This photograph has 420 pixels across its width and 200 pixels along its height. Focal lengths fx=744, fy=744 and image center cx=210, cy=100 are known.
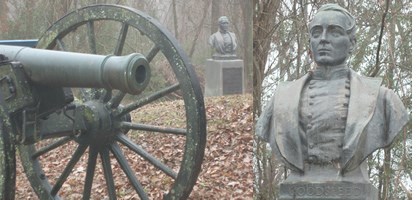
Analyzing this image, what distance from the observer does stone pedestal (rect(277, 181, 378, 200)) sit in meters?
3.43

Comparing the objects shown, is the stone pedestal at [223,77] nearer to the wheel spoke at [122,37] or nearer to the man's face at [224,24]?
the man's face at [224,24]

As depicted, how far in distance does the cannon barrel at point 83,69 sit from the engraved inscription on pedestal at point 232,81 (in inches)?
114

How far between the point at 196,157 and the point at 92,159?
76cm

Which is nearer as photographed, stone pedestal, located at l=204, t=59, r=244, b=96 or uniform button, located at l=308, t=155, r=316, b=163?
uniform button, located at l=308, t=155, r=316, b=163

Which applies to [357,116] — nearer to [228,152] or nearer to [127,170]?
[127,170]

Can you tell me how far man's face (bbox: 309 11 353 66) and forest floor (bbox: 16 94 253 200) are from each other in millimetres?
2550

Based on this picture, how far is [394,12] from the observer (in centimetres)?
631

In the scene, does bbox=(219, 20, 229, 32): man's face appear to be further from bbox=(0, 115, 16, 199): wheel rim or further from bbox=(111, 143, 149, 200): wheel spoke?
bbox=(0, 115, 16, 199): wheel rim

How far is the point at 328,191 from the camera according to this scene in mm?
3467

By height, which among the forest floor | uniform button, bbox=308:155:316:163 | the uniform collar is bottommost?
the forest floor

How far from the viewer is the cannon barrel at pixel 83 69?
11.9 ft

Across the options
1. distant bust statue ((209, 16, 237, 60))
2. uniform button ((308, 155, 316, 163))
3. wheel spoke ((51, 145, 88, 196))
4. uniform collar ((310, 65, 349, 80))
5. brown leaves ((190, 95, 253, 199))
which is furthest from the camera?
distant bust statue ((209, 16, 237, 60))

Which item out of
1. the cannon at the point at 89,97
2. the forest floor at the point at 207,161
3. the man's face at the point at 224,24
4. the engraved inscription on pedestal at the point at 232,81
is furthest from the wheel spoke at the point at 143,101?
the engraved inscription on pedestal at the point at 232,81

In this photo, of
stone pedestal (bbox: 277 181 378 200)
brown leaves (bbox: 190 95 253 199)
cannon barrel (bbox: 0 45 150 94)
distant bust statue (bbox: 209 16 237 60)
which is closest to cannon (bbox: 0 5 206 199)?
cannon barrel (bbox: 0 45 150 94)
